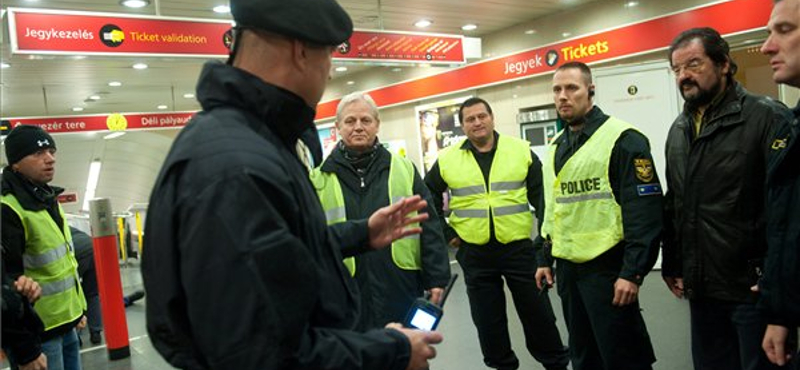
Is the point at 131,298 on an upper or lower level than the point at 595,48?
lower

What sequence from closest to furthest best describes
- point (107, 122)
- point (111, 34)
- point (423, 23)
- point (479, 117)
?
1. point (479, 117)
2. point (111, 34)
3. point (423, 23)
4. point (107, 122)

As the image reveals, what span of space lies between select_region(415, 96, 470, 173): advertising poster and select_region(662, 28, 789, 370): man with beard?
7.15 m

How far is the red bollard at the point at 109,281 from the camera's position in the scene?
446cm

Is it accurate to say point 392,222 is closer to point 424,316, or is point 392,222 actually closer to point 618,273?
point 424,316

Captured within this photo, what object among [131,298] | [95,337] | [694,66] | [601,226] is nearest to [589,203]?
[601,226]

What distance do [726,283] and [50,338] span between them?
294 centimetres

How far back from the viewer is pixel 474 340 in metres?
4.11

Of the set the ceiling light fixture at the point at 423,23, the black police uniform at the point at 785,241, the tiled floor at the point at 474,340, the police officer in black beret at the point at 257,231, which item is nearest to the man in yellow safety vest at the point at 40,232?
the tiled floor at the point at 474,340

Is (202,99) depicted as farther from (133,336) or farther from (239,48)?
(133,336)

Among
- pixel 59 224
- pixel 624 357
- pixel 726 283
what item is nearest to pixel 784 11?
pixel 726 283

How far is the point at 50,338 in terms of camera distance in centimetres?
278

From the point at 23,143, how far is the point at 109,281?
6.73 ft

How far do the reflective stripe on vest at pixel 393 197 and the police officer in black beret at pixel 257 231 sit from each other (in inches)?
57.6

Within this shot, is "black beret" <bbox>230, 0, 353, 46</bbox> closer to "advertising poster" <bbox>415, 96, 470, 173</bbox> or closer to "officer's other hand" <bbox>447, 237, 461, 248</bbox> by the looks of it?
"officer's other hand" <bbox>447, 237, 461, 248</bbox>
